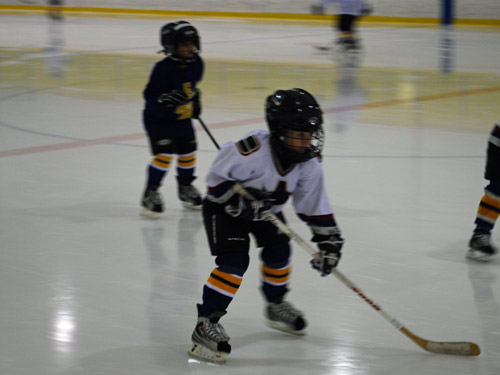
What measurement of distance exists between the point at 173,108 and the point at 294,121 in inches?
71.2

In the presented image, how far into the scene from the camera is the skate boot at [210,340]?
268cm

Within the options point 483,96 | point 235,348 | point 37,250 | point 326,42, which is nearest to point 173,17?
point 326,42

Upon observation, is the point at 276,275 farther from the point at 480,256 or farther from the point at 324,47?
the point at 324,47

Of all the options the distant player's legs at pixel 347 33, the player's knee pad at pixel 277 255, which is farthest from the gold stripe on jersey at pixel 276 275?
the distant player's legs at pixel 347 33

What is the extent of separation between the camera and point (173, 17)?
709 inches

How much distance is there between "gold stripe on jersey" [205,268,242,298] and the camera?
8.83 feet

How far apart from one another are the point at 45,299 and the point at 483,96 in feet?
18.4

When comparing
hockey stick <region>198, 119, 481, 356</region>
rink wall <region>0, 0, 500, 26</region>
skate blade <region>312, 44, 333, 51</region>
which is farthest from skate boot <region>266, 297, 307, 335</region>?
rink wall <region>0, 0, 500, 26</region>

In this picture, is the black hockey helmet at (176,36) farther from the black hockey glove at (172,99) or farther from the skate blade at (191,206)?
the skate blade at (191,206)

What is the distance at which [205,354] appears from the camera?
2697 millimetres

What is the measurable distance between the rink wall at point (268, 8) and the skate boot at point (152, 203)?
1195 cm

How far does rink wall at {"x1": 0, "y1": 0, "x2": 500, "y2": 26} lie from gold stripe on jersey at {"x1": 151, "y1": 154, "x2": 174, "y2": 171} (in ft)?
39.0

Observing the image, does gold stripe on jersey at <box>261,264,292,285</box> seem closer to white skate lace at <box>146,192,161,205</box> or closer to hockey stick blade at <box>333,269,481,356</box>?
hockey stick blade at <box>333,269,481,356</box>

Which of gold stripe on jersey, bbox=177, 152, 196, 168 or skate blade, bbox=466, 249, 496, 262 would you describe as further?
gold stripe on jersey, bbox=177, 152, 196, 168
